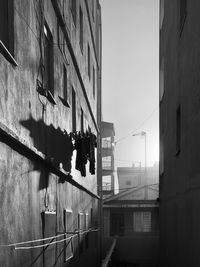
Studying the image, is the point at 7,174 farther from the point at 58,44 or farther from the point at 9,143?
the point at 58,44

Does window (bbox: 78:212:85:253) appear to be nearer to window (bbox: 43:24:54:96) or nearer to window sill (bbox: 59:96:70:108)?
window sill (bbox: 59:96:70:108)

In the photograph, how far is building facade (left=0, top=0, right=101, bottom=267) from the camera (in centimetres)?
558

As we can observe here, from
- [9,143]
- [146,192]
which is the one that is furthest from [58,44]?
[146,192]

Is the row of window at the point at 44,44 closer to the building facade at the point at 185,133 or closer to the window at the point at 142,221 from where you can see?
the building facade at the point at 185,133

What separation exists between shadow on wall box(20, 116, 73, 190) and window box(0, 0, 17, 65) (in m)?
1.01

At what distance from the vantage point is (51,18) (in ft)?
28.9

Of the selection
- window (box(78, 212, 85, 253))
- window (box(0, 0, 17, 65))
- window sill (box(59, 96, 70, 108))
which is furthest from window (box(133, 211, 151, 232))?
window (box(0, 0, 17, 65))

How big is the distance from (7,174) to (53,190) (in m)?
3.30

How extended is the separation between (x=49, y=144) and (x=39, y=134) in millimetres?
1004

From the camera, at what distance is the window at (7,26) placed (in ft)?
18.6

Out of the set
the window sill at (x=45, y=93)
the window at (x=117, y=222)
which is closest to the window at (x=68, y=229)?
the window sill at (x=45, y=93)

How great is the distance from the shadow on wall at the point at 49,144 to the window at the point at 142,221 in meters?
24.4

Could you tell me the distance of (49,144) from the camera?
8547mm

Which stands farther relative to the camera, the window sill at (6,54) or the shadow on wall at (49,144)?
the shadow on wall at (49,144)
